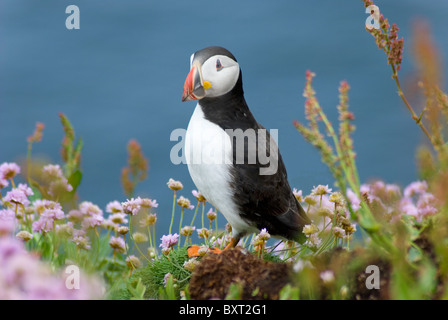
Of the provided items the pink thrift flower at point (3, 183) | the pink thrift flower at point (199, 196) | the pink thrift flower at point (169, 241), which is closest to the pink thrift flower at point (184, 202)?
the pink thrift flower at point (199, 196)

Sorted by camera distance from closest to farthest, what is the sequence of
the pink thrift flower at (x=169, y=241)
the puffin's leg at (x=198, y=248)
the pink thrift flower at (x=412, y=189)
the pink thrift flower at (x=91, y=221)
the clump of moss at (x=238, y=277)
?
the clump of moss at (x=238, y=277), the pink thrift flower at (x=412, y=189), the puffin's leg at (x=198, y=248), the pink thrift flower at (x=91, y=221), the pink thrift flower at (x=169, y=241)

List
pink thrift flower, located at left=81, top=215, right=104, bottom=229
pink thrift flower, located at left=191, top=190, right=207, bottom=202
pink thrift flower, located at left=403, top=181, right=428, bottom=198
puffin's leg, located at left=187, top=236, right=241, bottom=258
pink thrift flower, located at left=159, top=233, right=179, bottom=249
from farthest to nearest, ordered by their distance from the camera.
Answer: pink thrift flower, located at left=191, top=190, right=207, bottom=202 → pink thrift flower, located at left=159, top=233, right=179, bottom=249 → pink thrift flower, located at left=81, top=215, right=104, bottom=229 → puffin's leg, located at left=187, top=236, right=241, bottom=258 → pink thrift flower, located at left=403, top=181, right=428, bottom=198

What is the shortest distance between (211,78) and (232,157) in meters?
0.45

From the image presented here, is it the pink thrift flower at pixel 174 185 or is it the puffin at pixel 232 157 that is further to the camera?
the pink thrift flower at pixel 174 185

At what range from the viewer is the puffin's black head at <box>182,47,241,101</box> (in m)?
3.39

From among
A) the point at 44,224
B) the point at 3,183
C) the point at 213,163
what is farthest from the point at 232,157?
the point at 3,183

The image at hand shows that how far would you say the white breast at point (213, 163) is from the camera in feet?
11.3

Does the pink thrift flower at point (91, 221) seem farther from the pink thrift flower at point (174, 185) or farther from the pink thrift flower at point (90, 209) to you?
the pink thrift flower at point (174, 185)

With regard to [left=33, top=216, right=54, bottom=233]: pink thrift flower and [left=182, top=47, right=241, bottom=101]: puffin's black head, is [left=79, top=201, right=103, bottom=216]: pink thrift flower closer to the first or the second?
[left=33, top=216, right=54, bottom=233]: pink thrift flower

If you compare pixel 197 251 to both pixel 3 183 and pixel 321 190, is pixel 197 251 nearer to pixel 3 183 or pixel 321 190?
pixel 321 190

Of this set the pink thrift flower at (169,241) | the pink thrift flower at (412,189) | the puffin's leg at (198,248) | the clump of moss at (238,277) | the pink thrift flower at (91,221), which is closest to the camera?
the clump of moss at (238,277)

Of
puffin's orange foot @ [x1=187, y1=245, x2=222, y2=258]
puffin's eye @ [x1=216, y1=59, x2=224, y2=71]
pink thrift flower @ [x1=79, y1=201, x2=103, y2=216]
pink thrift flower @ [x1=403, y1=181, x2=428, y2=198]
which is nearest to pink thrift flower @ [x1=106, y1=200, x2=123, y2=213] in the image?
pink thrift flower @ [x1=79, y1=201, x2=103, y2=216]
